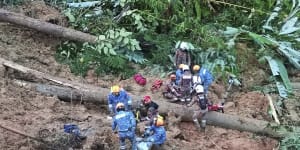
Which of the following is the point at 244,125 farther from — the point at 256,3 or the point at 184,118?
the point at 256,3

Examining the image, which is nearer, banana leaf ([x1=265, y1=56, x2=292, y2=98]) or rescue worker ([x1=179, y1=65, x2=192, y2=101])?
rescue worker ([x1=179, y1=65, x2=192, y2=101])

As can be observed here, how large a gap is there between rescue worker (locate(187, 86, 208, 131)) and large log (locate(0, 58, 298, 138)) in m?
0.12

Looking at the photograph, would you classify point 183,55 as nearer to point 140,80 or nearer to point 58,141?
point 140,80

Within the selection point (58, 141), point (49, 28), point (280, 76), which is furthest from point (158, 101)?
point (49, 28)

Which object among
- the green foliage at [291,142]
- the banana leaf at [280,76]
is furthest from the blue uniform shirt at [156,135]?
the banana leaf at [280,76]

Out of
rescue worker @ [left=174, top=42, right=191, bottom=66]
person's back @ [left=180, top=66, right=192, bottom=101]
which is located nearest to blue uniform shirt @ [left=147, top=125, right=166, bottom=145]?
person's back @ [left=180, top=66, right=192, bottom=101]

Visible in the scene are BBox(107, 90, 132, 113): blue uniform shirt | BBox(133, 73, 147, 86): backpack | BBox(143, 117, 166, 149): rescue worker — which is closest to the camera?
BBox(143, 117, 166, 149): rescue worker

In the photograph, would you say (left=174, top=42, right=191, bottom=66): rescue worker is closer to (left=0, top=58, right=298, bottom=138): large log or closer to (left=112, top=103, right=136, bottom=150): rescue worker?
(left=0, top=58, right=298, bottom=138): large log

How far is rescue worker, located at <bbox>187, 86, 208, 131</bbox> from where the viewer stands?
7.41 m

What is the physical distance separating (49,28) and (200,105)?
11.0 ft

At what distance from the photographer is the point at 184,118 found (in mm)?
7773

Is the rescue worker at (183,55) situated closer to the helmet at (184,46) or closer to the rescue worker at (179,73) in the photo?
the helmet at (184,46)

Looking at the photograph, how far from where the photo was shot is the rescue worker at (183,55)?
833 centimetres

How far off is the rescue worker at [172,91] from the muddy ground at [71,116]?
0.76 feet
